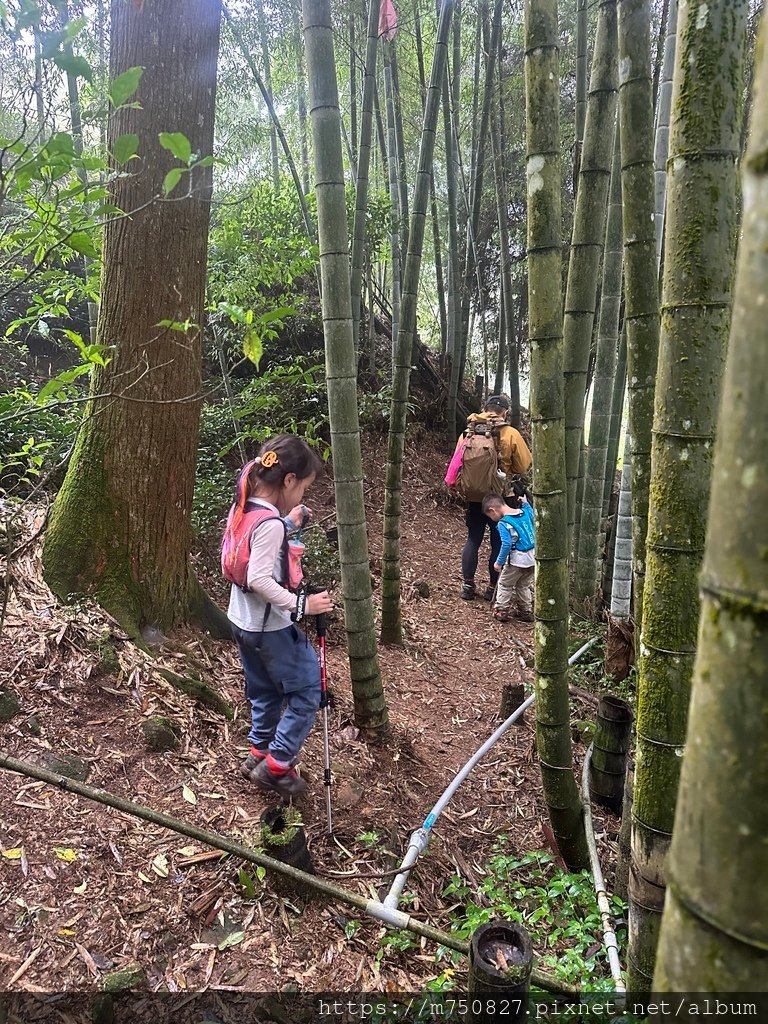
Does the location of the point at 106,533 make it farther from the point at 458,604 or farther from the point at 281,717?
the point at 458,604

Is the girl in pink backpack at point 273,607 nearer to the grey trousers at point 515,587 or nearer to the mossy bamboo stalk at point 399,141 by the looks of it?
the grey trousers at point 515,587

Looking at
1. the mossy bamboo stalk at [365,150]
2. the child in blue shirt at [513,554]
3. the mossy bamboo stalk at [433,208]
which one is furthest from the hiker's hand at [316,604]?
the mossy bamboo stalk at [433,208]

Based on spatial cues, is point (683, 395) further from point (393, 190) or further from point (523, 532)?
point (393, 190)

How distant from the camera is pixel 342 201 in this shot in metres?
2.78

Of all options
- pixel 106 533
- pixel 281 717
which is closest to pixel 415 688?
pixel 281 717

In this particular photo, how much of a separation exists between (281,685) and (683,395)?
199cm

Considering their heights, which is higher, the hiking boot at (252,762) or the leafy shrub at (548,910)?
the hiking boot at (252,762)

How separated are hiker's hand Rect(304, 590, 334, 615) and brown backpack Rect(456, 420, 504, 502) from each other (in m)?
3.41

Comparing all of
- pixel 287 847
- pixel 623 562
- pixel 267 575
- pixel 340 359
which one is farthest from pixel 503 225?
pixel 287 847

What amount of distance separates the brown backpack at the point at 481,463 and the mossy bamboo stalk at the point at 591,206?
2.65 m

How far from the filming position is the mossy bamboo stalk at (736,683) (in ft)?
1.76

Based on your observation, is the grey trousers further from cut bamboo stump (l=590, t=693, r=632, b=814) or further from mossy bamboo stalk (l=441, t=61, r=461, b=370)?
mossy bamboo stalk (l=441, t=61, r=461, b=370)

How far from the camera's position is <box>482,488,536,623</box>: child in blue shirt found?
557 cm

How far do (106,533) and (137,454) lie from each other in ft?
1.35
